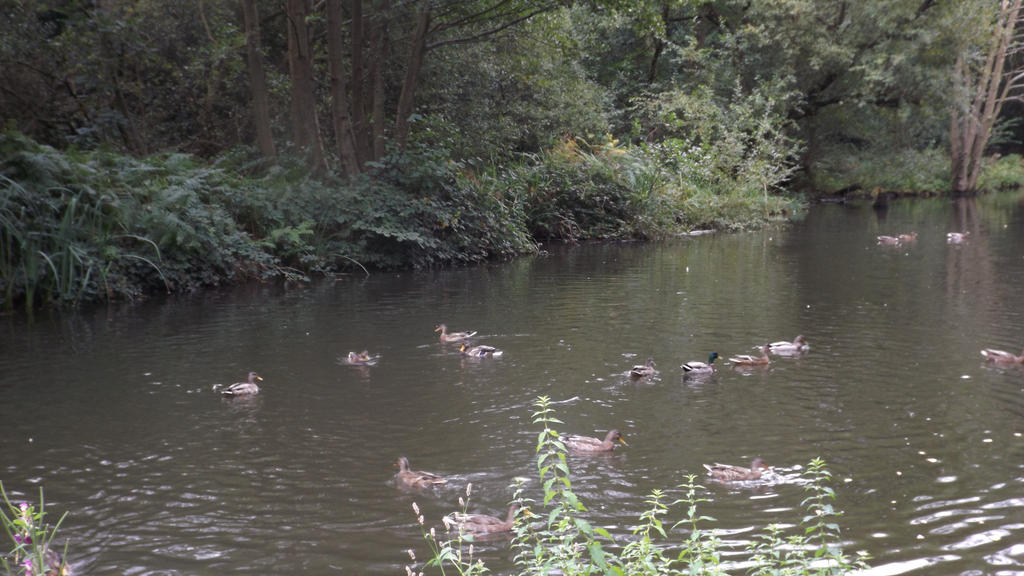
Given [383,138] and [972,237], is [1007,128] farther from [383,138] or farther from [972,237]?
[383,138]

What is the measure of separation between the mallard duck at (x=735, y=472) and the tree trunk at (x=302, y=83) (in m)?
15.0

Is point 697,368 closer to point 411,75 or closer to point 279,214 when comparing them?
point 279,214

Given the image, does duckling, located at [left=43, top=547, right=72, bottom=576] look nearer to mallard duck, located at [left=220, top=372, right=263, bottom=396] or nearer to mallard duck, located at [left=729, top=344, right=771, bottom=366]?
mallard duck, located at [left=220, top=372, right=263, bottom=396]

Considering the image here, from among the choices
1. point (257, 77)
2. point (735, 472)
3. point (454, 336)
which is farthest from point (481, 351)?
point (257, 77)

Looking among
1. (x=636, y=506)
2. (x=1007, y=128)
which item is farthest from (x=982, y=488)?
(x=1007, y=128)

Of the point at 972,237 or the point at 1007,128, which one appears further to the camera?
the point at 1007,128

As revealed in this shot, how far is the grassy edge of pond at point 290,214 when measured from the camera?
14.4 m

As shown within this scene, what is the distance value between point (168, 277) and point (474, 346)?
7542 millimetres

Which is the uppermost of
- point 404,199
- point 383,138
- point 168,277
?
point 383,138

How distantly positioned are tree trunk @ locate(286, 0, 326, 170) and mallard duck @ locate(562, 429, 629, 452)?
13.9m

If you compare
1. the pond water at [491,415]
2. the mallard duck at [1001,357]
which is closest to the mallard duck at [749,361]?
the pond water at [491,415]

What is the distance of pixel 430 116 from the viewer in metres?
23.2

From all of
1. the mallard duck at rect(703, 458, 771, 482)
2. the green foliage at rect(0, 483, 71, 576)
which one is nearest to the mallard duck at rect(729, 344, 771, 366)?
the mallard duck at rect(703, 458, 771, 482)

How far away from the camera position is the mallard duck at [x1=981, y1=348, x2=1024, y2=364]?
9.72 metres
